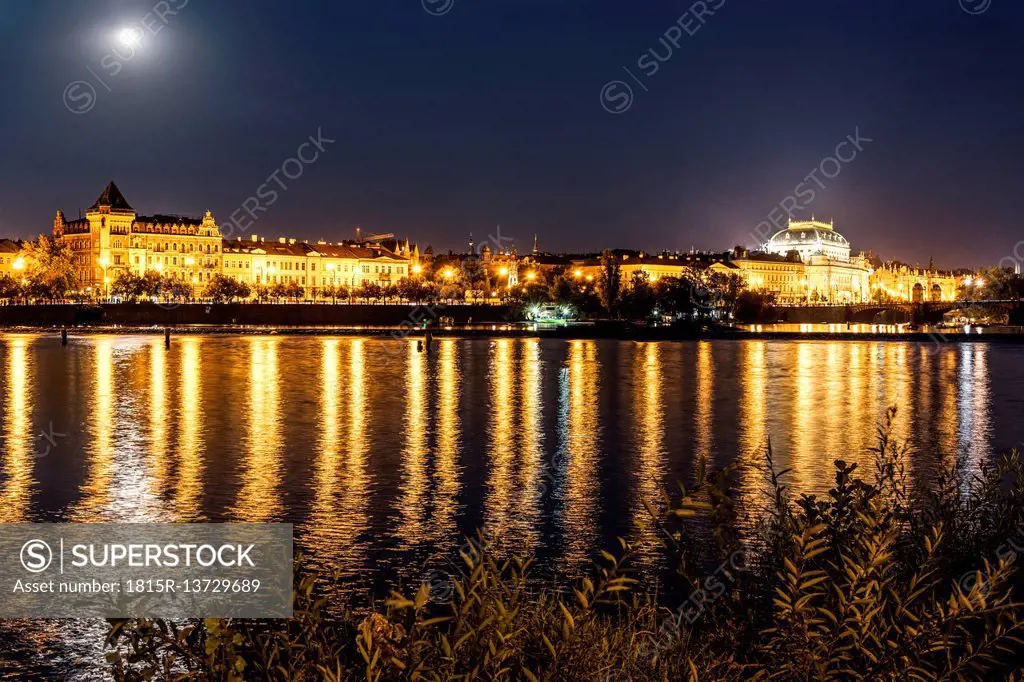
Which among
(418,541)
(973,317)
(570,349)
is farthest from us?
(973,317)

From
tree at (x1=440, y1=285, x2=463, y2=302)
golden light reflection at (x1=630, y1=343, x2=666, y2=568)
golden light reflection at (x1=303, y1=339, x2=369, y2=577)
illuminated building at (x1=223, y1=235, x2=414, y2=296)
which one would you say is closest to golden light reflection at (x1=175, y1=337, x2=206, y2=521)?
golden light reflection at (x1=303, y1=339, x2=369, y2=577)

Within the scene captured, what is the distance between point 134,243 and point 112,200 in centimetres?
980

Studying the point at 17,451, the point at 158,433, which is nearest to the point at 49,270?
the point at 158,433

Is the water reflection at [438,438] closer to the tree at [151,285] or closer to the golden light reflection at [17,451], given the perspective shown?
the golden light reflection at [17,451]

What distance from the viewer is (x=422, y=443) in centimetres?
1970

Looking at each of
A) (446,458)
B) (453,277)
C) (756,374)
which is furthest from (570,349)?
(453,277)

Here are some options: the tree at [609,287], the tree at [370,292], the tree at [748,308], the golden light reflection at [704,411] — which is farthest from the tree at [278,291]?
the golden light reflection at [704,411]

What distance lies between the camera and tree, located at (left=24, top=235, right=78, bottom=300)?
447ft

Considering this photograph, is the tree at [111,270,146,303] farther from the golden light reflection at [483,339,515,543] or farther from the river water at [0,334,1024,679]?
the golden light reflection at [483,339,515,543]

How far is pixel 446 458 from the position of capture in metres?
17.8

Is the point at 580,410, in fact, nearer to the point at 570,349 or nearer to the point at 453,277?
the point at 570,349

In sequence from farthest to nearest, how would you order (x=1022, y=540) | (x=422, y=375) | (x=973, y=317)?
(x=973, y=317), (x=422, y=375), (x=1022, y=540)

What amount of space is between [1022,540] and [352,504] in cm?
804

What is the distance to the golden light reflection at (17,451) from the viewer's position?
1342 cm
